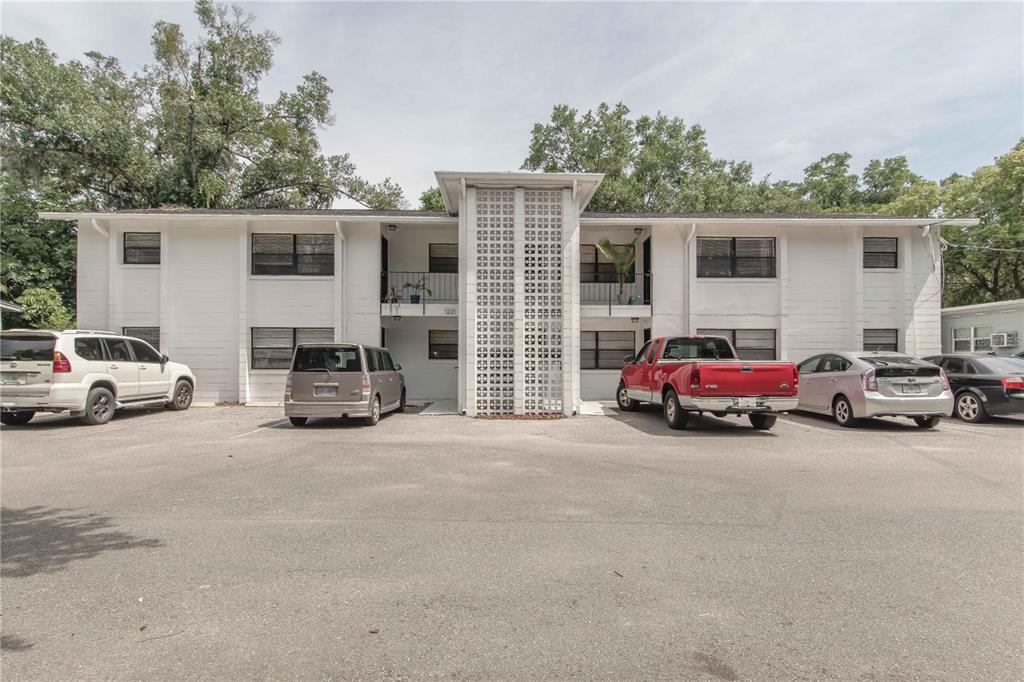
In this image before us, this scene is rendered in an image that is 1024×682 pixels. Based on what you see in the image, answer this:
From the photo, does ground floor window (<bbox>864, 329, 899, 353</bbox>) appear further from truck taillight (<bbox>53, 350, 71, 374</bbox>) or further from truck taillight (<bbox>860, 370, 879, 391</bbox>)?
truck taillight (<bbox>53, 350, 71, 374</bbox>)

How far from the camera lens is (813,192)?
131 feet

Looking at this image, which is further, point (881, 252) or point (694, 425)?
point (881, 252)

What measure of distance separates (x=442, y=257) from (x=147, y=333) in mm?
8892

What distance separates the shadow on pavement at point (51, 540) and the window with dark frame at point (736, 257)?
15.9 meters

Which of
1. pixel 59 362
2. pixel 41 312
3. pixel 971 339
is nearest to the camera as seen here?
pixel 59 362

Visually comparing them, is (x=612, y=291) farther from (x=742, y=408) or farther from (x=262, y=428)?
(x=262, y=428)

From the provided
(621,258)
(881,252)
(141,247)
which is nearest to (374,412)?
(621,258)

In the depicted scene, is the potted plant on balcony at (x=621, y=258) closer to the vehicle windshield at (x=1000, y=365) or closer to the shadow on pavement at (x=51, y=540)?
the vehicle windshield at (x=1000, y=365)

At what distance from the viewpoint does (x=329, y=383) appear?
11133 mm

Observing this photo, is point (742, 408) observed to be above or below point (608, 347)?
below

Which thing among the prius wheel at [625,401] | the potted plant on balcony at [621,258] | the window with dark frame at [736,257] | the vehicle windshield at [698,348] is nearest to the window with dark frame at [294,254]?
the potted plant on balcony at [621,258]

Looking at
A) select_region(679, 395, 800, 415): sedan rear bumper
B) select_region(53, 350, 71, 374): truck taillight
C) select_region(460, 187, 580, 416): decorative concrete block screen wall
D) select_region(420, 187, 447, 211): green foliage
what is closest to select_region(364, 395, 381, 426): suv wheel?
select_region(460, 187, 580, 416): decorative concrete block screen wall

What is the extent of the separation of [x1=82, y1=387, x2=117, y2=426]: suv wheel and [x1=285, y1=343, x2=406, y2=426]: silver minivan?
3.98 meters

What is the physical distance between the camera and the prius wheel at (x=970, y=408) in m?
12.0
